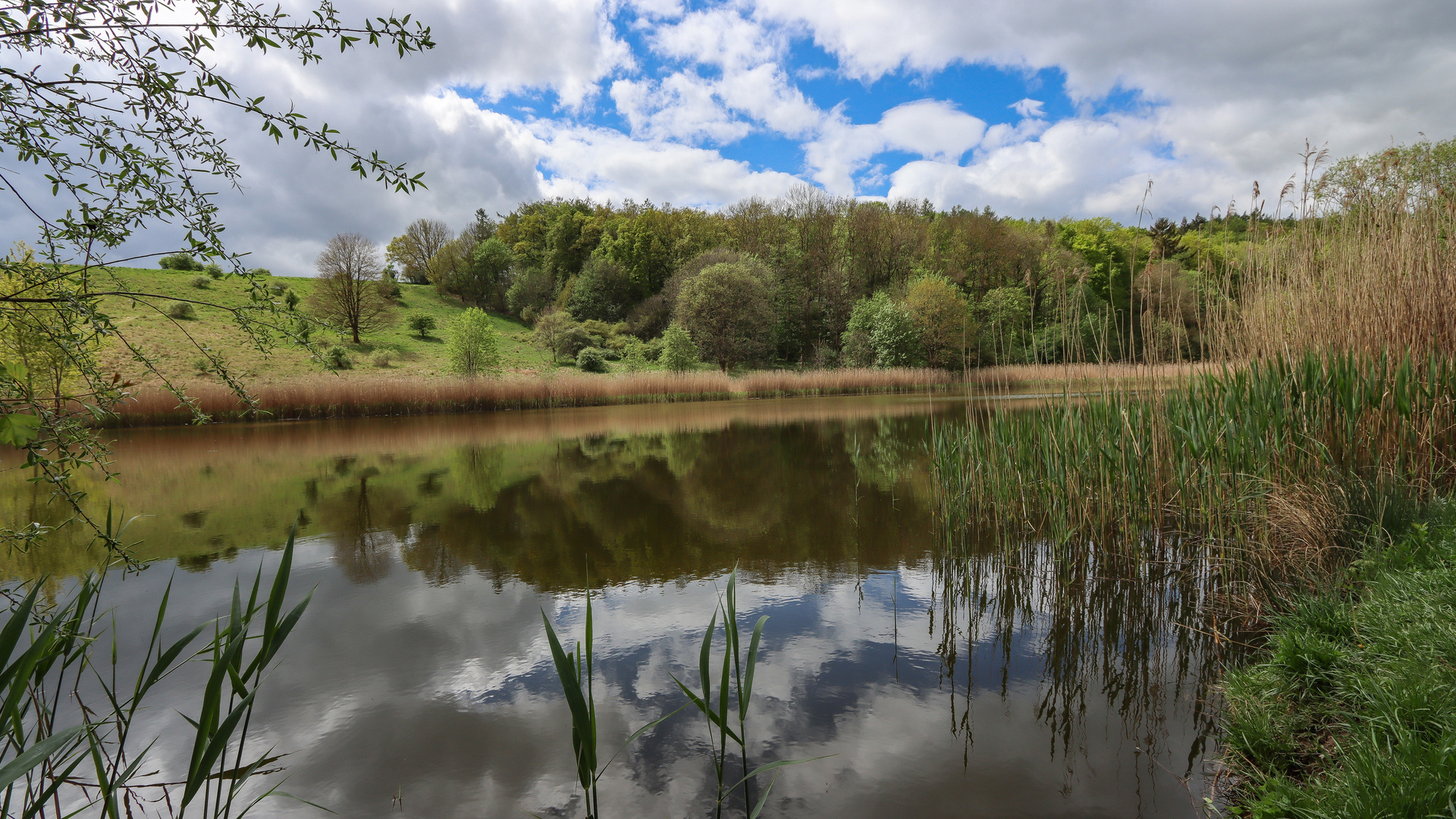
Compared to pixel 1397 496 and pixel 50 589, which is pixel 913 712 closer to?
pixel 1397 496

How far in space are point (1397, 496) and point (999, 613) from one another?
232 cm

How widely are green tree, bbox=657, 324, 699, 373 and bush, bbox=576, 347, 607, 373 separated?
11.6 feet

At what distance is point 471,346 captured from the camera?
89.9 ft

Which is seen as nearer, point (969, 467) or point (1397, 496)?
point (1397, 496)

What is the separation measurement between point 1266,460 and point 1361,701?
6.67ft

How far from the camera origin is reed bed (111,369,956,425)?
1858cm

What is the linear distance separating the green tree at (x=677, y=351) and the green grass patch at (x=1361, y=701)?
29155 millimetres

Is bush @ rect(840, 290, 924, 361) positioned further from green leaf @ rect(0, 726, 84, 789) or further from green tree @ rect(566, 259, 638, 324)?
green leaf @ rect(0, 726, 84, 789)

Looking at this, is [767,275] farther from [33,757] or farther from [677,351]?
[33,757]

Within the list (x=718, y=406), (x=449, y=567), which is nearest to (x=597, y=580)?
(x=449, y=567)

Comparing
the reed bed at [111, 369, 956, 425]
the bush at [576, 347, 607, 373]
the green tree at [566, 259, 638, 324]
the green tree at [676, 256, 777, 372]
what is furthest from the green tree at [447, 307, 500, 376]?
the green tree at [566, 259, 638, 324]

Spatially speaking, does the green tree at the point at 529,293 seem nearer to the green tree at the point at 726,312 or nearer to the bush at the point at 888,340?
the green tree at the point at 726,312

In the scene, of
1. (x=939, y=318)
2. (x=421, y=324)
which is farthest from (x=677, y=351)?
(x=421, y=324)

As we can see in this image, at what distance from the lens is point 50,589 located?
16.2ft
